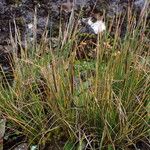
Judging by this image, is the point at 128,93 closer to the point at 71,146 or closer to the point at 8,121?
the point at 71,146

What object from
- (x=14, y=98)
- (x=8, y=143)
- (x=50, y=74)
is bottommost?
(x=8, y=143)

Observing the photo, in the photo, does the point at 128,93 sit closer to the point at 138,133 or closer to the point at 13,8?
the point at 138,133

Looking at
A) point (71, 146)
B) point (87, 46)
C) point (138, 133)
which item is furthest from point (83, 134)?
point (87, 46)

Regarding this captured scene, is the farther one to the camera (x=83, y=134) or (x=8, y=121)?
(x=8, y=121)

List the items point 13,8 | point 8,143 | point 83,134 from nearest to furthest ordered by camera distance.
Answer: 1. point 83,134
2. point 8,143
3. point 13,8

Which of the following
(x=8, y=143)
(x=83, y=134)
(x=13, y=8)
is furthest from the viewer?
(x=13, y=8)

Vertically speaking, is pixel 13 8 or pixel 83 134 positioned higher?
pixel 13 8
